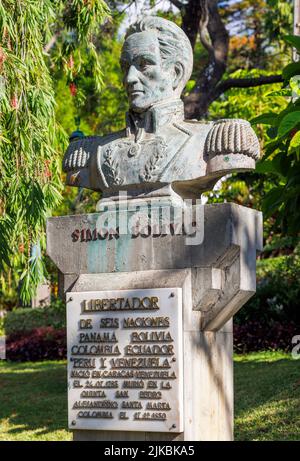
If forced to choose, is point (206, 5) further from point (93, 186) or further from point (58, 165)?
point (93, 186)

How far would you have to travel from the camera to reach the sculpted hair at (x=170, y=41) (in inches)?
259

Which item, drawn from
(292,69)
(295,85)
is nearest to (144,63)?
(295,85)

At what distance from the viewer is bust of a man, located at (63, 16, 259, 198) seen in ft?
20.4

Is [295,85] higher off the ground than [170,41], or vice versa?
[295,85]

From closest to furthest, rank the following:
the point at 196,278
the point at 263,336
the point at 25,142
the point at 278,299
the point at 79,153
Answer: the point at 196,278 < the point at 79,153 < the point at 25,142 < the point at 263,336 < the point at 278,299

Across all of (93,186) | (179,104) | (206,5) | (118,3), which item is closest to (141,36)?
(179,104)

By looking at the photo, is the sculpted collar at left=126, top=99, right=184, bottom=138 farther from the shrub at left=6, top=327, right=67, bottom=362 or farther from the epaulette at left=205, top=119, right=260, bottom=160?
the shrub at left=6, top=327, right=67, bottom=362

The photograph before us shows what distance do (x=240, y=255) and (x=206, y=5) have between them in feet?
22.3

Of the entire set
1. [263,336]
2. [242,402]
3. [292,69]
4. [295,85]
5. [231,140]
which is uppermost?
[292,69]

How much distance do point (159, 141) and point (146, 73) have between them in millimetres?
526

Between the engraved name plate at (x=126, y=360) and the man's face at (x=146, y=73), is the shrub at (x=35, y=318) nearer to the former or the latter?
the engraved name plate at (x=126, y=360)

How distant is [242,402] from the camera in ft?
35.4

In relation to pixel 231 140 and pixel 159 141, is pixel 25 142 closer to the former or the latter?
pixel 159 141

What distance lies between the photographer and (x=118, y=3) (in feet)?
47.5
